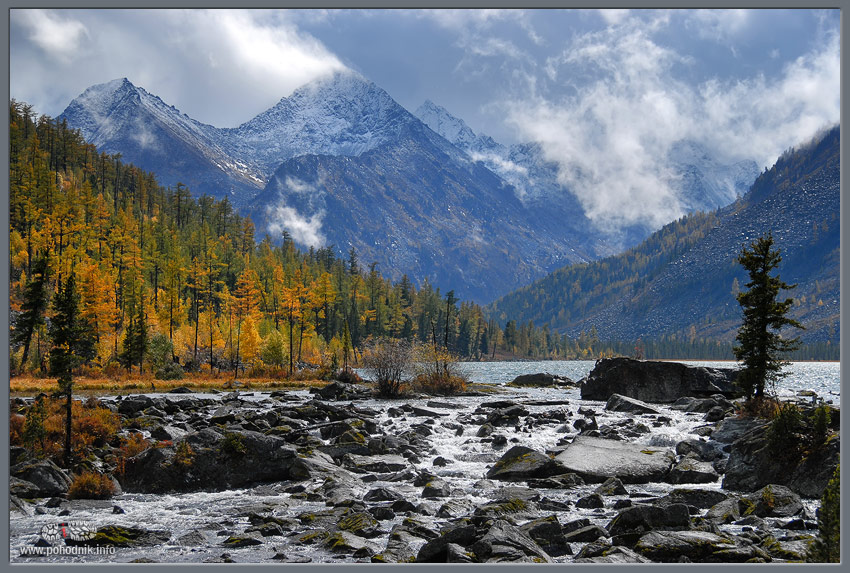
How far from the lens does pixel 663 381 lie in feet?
184

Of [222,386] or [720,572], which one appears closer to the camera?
[720,572]

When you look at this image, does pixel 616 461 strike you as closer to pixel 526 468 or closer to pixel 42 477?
pixel 526 468

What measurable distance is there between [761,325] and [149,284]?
9940cm

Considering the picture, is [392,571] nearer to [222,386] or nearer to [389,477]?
[389,477]

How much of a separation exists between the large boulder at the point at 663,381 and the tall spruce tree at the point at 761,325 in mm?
20167

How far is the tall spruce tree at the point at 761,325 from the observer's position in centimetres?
3450

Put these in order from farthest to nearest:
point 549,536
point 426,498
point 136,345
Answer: point 136,345
point 426,498
point 549,536

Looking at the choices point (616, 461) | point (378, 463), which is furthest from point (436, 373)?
point (616, 461)

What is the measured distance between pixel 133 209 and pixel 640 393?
120242mm

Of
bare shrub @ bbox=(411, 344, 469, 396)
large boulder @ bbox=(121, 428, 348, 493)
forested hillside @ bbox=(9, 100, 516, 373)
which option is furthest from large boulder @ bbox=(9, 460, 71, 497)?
bare shrub @ bbox=(411, 344, 469, 396)

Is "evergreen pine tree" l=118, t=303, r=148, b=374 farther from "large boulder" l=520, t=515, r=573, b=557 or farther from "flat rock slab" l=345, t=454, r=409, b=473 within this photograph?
"large boulder" l=520, t=515, r=573, b=557

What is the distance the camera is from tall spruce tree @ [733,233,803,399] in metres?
34.5

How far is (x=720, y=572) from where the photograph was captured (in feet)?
30.5

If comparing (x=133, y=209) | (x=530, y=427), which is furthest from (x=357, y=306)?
(x=530, y=427)
